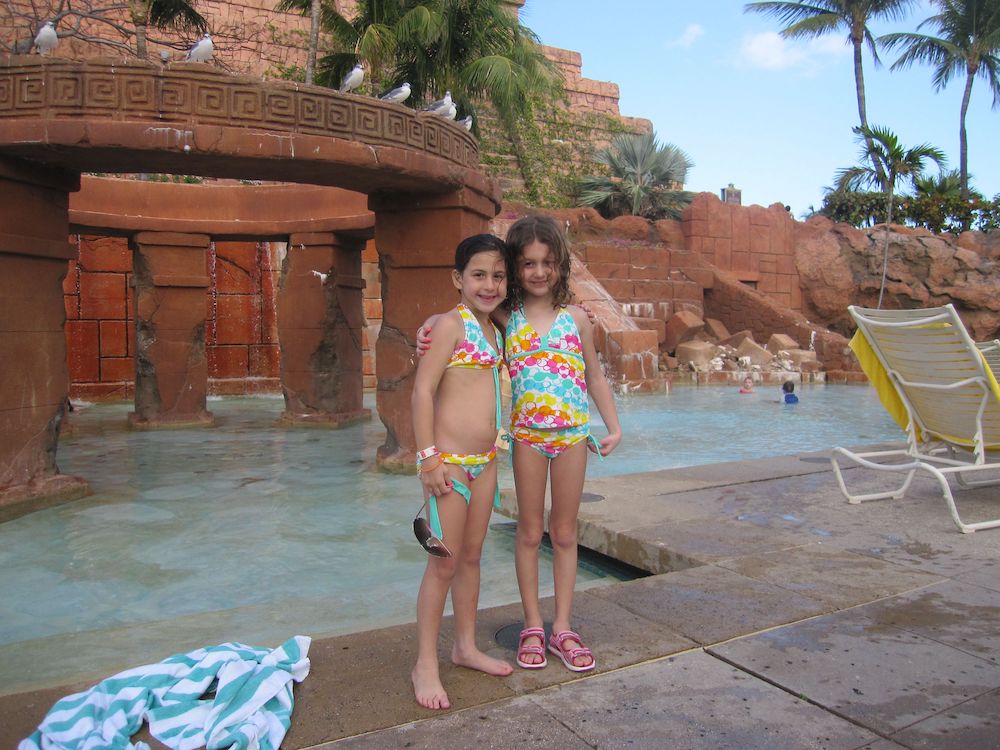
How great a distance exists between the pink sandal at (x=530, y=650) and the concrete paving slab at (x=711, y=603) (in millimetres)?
455

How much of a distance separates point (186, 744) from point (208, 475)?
468cm

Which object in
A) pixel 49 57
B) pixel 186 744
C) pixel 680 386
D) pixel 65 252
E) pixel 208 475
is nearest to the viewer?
pixel 186 744

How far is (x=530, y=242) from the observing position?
245 centimetres

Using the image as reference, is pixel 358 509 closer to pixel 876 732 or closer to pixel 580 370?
pixel 580 370

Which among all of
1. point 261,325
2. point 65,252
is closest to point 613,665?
point 65,252

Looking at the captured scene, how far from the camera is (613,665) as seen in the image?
2312 millimetres

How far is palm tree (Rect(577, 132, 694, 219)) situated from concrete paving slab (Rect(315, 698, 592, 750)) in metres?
21.9

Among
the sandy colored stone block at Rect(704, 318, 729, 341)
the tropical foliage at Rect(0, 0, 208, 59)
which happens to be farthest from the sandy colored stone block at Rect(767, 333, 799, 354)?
the tropical foliage at Rect(0, 0, 208, 59)

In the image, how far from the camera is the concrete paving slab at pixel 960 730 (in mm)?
1858

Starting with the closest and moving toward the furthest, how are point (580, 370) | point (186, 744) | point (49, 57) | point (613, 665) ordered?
point (186, 744)
point (613, 665)
point (580, 370)
point (49, 57)

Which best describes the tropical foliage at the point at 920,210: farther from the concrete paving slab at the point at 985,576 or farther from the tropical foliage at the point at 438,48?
the concrete paving slab at the point at 985,576

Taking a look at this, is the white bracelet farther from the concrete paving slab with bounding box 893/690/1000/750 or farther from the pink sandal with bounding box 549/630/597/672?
the concrete paving slab with bounding box 893/690/1000/750

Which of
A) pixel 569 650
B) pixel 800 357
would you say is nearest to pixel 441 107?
pixel 569 650

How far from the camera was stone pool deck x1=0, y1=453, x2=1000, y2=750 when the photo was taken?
76.2 inches
